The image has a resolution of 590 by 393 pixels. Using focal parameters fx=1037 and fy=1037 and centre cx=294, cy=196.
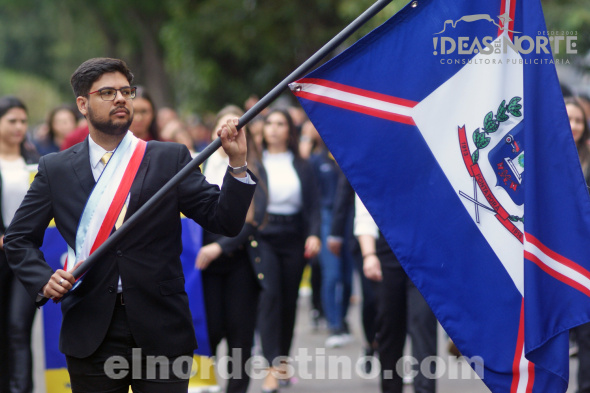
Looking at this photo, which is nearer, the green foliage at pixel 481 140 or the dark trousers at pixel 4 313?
the green foliage at pixel 481 140

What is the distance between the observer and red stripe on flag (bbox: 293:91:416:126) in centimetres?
466

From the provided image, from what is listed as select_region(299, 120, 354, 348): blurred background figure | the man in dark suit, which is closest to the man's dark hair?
the man in dark suit

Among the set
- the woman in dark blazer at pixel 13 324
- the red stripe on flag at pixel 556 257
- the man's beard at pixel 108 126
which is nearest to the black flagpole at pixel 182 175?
the man's beard at pixel 108 126

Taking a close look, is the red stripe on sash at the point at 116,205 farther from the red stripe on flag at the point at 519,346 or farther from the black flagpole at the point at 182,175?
the red stripe on flag at the point at 519,346

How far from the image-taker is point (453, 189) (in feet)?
15.3

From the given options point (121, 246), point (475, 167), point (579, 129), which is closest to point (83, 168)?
point (121, 246)

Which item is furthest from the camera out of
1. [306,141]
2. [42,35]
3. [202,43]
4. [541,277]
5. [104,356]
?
[42,35]

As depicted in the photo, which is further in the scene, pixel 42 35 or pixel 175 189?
pixel 42 35

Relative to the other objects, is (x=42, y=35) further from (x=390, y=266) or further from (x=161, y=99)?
(x=390, y=266)

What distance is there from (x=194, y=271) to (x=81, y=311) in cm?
277

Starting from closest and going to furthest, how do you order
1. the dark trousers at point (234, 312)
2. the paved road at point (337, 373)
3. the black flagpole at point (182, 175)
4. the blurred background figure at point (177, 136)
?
1. the black flagpole at point (182, 175)
2. the dark trousers at point (234, 312)
3. the paved road at point (337, 373)
4. the blurred background figure at point (177, 136)

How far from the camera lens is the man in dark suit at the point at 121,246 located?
13.9 ft

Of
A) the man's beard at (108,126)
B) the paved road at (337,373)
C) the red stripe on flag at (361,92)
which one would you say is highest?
the red stripe on flag at (361,92)

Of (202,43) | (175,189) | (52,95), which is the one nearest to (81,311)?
(175,189)
